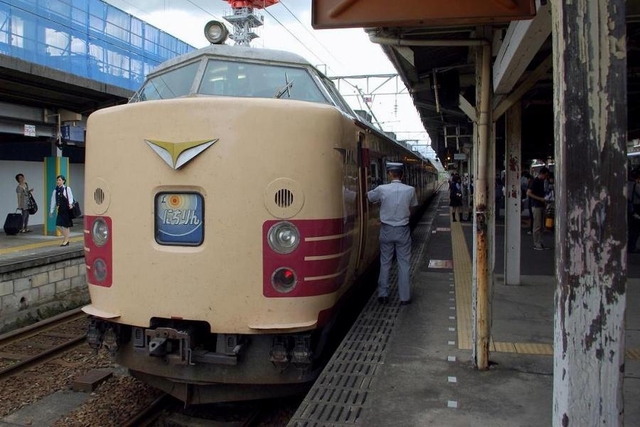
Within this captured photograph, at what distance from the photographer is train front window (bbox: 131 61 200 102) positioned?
199 inches

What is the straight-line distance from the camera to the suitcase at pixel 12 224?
12.9 metres

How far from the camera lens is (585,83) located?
2.13 metres

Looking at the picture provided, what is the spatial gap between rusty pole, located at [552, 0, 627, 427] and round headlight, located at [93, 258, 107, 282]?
3.20 m

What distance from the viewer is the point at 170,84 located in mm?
5230

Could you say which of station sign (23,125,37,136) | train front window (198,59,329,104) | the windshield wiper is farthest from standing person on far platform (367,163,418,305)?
station sign (23,125,37,136)

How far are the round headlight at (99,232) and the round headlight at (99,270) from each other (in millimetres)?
133

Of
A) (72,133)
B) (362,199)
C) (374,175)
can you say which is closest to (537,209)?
(374,175)

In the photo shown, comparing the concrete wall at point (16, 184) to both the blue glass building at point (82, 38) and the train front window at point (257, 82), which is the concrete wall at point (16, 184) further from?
the train front window at point (257, 82)

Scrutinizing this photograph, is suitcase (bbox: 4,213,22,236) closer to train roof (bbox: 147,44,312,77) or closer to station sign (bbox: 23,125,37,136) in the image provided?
station sign (bbox: 23,125,37,136)

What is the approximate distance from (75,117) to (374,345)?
32.8ft

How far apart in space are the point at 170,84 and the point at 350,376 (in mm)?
2991

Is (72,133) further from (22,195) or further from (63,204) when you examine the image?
(63,204)

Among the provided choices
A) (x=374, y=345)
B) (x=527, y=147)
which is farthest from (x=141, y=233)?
(x=527, y=147)

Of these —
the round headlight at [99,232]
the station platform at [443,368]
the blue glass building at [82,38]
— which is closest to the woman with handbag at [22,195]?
the blue glass building at [82,38]
